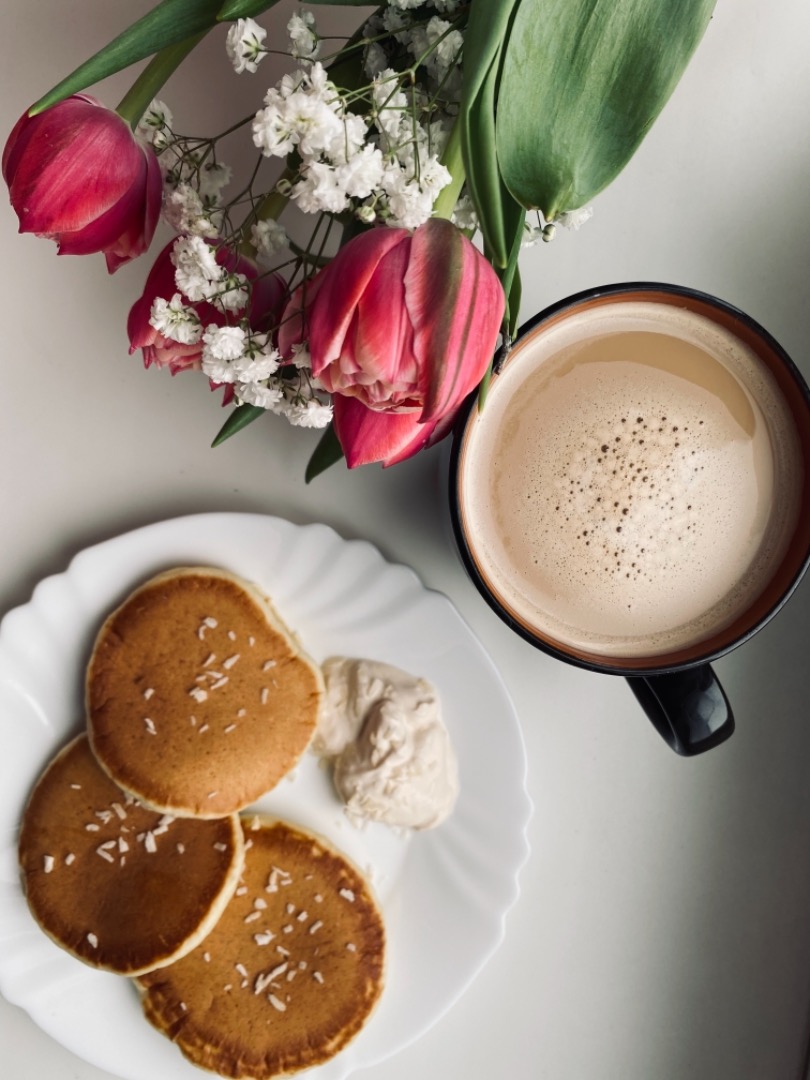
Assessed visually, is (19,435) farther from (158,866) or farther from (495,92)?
(495,92)

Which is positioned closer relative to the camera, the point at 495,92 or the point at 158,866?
the point at 495,92

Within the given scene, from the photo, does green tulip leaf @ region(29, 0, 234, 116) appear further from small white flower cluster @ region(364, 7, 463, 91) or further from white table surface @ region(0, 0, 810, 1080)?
white table surface @ region(0, 0, 810, 1080)

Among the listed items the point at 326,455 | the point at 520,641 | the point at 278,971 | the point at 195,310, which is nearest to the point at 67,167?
the point at 195,310

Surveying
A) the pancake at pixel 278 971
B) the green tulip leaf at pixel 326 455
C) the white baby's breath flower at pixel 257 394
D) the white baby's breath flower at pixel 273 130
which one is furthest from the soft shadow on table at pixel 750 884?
the white baby's breath flower at pixel 273 130

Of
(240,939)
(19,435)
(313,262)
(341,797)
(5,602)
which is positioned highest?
(313,262)

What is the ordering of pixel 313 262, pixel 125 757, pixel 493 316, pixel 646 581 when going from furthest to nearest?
1. pixel 125 757
2. pixel 646 581
3. pixel 313 262
4. pixel 493 316

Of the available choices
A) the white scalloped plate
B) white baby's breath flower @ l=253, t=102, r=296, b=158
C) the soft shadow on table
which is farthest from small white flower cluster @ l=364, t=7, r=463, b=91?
the soft shadow on table

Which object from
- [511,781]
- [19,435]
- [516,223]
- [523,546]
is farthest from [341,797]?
[516,223]

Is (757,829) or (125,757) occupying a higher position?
(125,757)

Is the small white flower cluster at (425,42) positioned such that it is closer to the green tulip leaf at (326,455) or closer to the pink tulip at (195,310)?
the pink tulip at (195,310)
